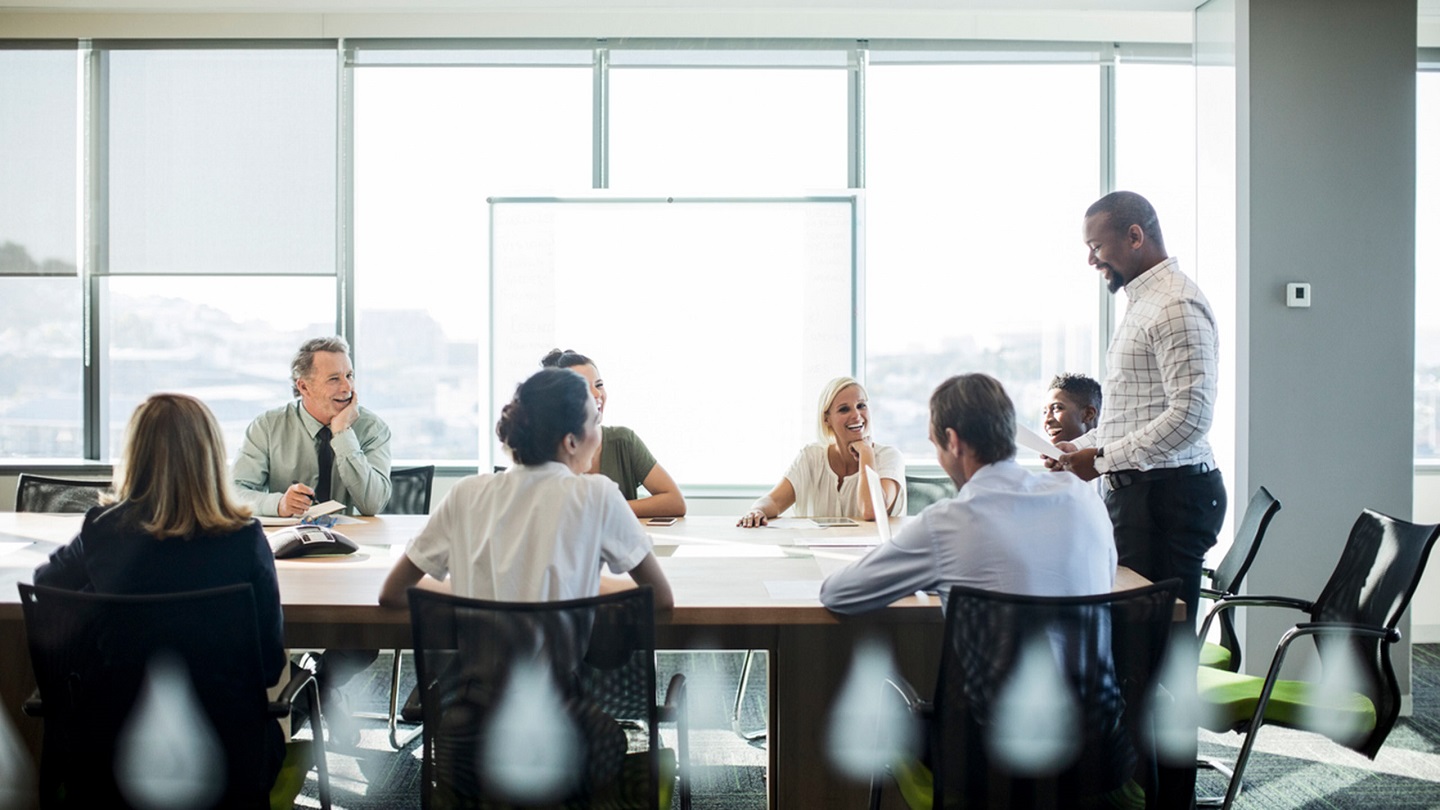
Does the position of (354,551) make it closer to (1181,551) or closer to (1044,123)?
(1181,551)

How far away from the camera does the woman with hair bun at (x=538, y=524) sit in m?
1.93

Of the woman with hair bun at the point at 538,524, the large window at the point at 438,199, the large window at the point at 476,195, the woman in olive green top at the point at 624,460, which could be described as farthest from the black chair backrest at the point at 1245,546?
the large window at the point at 438,199

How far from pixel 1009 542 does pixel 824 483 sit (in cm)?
194

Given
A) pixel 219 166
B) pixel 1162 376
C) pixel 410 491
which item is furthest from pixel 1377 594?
pixel 219 166

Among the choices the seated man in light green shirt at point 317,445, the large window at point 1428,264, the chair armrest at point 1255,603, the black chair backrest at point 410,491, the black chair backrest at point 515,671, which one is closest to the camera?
the black chair backrest at point 515,671

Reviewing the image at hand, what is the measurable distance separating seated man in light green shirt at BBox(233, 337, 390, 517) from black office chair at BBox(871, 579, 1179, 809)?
8.29 ft

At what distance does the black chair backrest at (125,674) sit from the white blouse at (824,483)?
228cm

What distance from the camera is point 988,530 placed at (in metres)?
1.92

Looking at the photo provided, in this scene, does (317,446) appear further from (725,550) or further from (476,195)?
(476,195)

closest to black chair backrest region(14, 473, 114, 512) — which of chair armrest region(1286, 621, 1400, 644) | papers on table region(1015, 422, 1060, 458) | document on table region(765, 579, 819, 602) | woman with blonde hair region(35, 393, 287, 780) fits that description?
woman with blonde hair region(35, 393, 287, 780)

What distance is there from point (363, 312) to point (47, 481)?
1.76 m

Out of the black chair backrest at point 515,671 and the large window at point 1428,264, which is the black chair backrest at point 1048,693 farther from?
the large window at point 1428,264

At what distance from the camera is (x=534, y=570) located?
1.92 meters

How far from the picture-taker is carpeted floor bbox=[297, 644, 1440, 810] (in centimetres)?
299
